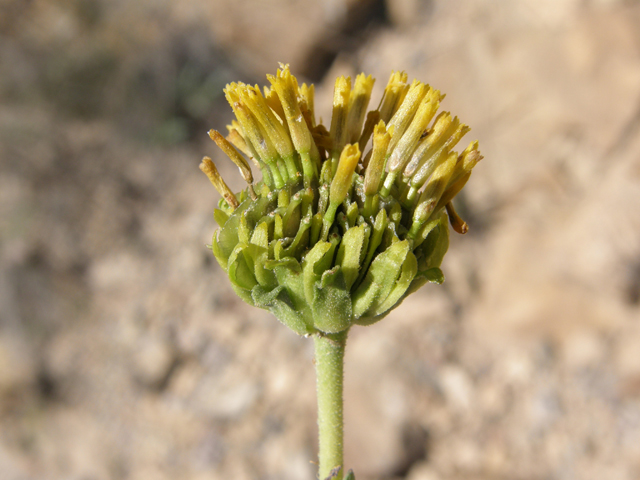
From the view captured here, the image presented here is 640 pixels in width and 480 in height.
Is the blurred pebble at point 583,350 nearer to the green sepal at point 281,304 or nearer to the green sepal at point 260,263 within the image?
the green sepal at point 281,304

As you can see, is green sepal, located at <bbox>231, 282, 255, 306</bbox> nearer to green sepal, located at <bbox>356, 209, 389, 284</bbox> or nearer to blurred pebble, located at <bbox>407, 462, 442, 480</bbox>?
green sepal, located at <bbox>356, 209, 389, 284</bbox>

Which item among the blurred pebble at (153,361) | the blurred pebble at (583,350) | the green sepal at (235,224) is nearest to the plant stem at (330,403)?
the green sepal at (235,224)

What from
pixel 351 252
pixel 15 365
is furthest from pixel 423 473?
pixel 15 365

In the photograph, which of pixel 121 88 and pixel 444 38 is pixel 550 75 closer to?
pixel 444 38

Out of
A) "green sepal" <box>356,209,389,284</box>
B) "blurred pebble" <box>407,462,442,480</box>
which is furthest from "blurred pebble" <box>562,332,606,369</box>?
"green sepal" <box>356,209,389,284</box>

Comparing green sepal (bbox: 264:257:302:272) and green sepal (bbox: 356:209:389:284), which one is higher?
green sepal (bbox: 356:209:389:284)

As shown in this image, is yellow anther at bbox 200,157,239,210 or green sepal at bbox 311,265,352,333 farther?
yellow anther at bbox 200,157,239,210

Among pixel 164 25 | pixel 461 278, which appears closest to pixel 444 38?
pixel 461 278
